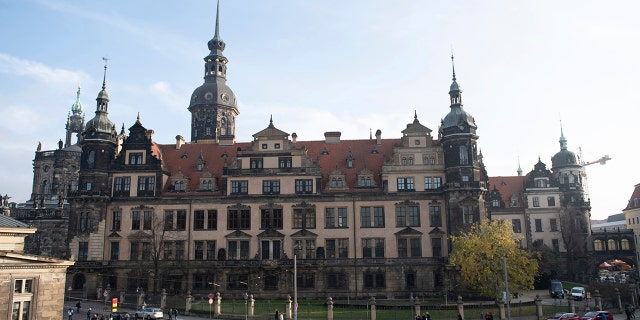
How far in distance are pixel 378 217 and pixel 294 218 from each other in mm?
9329

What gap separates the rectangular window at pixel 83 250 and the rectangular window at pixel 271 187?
20541 millimetres

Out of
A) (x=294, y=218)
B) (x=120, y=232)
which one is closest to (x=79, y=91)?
(x=120, y=232)

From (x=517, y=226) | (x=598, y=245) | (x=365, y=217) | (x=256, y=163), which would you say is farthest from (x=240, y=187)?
(x=598, y=245)

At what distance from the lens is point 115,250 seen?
6141cm

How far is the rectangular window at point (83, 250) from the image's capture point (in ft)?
198

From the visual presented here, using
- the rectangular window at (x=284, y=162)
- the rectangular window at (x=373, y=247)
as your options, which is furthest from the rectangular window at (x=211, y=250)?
the rectangular window at (x=373, y=247)

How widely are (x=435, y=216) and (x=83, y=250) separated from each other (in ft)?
129

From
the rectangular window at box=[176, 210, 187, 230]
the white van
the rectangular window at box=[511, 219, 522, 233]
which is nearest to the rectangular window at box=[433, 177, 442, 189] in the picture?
the white van

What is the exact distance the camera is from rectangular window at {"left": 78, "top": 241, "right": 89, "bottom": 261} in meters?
60.5

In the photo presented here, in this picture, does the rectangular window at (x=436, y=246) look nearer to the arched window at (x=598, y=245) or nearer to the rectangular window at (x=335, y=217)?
the rectangular window at (x=335, y=217)

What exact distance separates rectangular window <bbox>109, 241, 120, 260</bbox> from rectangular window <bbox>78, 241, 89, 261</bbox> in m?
2.59

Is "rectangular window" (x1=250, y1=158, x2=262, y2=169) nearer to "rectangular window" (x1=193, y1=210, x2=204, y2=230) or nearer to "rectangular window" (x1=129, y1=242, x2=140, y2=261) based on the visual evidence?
"rectangular window" (x1=193, y1=210, x2=204, y2=230)

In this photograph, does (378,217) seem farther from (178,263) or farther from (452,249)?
(178,263)

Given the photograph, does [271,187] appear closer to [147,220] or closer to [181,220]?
[181,220]
